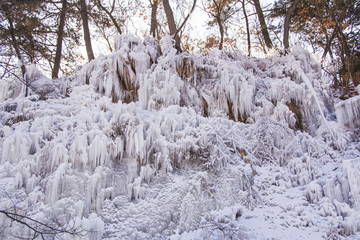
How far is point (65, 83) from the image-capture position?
26.9ft

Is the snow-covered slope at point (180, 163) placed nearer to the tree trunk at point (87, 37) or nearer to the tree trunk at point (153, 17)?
the tree trunk at point (87, 37)

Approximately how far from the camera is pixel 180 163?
212 inches

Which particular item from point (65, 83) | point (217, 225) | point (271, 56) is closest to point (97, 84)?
point (65, 83)

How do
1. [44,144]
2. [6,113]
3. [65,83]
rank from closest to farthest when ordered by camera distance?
[44,144] → [6,113] → [65,83]

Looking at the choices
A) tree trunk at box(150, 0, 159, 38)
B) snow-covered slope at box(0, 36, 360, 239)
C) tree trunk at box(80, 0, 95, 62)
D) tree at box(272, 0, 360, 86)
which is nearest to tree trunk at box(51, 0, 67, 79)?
tree trunk at box(80, 0, 95, 62)

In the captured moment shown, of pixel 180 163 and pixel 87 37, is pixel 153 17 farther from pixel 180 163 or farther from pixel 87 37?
pixel 180 163

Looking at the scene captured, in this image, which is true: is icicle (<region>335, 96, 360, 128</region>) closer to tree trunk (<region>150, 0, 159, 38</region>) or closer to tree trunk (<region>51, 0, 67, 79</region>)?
tree trunk (<region>51, 0, 67, 79</region>)

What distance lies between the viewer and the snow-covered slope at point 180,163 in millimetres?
4312

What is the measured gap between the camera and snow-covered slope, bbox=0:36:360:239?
4.31m

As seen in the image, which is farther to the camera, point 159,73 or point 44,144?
point 159,73

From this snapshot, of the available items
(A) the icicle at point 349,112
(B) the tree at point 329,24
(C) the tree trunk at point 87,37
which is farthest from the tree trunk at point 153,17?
(A) the icicle at point 349,112

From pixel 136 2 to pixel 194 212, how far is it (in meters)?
16.2

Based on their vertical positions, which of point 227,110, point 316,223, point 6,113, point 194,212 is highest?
point 6,113

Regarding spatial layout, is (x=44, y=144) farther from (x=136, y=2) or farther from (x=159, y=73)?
(x=136, y=2)
